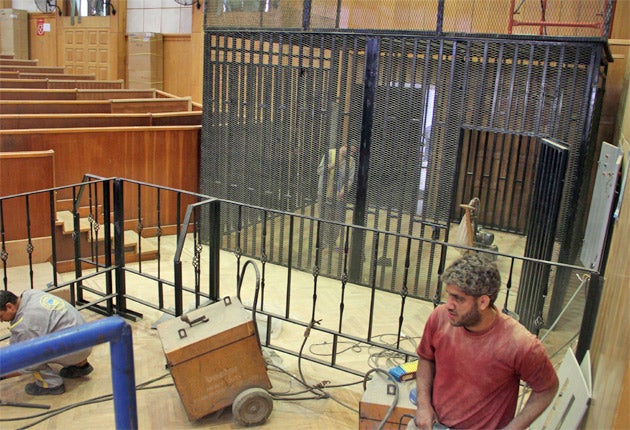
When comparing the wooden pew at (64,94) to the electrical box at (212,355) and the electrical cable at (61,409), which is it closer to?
the electrical cable at (61,409)

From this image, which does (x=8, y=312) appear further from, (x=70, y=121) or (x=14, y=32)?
(x=14, y=32)

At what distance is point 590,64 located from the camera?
4.99m

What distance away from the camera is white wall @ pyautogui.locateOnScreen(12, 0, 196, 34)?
13172 millimetres

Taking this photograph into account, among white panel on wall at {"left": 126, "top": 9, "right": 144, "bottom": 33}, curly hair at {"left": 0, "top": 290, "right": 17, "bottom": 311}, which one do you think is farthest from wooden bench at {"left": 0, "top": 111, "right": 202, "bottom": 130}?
white panel on wall at {"left": 126, "top": 9, "right": 144, "bottom": 33}

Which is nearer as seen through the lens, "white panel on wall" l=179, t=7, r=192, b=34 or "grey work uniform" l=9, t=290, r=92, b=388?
"grey work uniform" l=9, t=290, r=92, b=388

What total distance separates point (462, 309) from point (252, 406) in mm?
1849

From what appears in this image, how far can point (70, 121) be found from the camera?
281 inches

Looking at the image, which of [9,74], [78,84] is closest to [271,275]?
[78,84]

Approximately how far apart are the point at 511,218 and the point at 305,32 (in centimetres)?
427

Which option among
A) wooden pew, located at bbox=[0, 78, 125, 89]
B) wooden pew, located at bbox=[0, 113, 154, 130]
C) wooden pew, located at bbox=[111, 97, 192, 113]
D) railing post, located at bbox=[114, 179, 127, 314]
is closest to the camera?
railing post, located at bbox=[114, 179, 127, 314]

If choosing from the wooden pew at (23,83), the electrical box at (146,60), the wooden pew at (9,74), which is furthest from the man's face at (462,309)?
the electrical box at (146,60)

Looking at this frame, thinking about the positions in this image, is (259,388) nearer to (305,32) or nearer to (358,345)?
(358,345)

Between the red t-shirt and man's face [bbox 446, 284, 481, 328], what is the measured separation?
86mm

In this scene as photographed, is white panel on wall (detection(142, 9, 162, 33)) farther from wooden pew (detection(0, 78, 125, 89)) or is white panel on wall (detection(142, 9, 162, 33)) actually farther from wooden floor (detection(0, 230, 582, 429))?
wooden floor (detection(0, 230, 582, 429))
